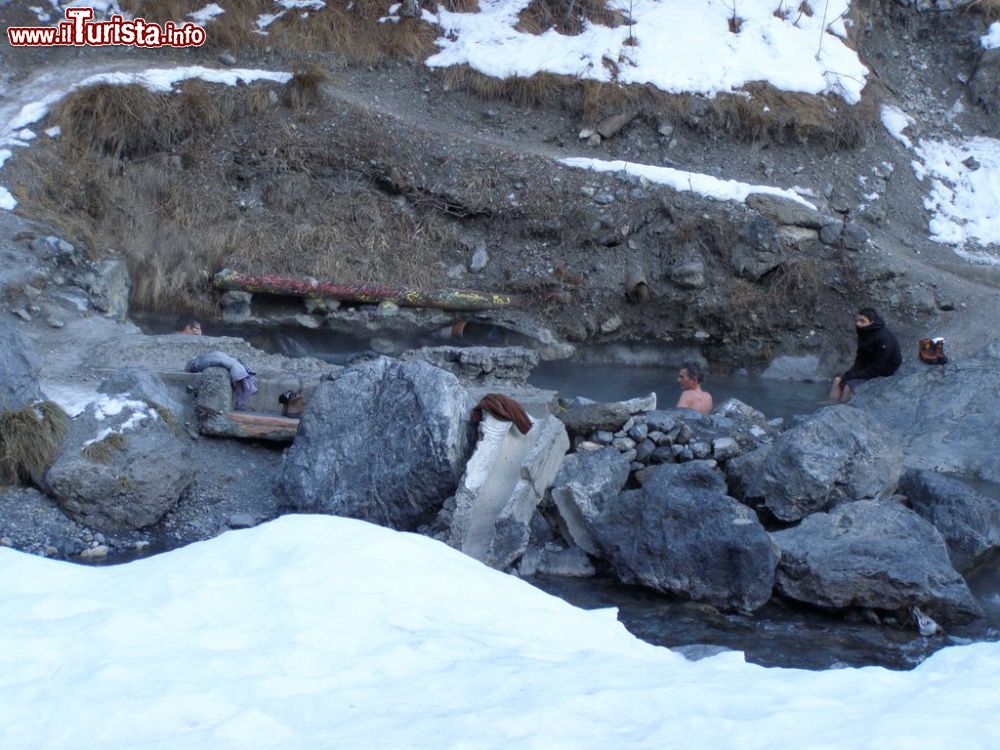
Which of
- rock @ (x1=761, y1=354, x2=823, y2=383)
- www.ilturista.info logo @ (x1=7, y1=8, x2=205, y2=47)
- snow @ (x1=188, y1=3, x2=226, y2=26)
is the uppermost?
snow @ (x1=188, y1=3, x2=226, y2=26)

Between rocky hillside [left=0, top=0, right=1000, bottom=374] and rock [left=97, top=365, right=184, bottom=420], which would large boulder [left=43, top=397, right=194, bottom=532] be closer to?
rock [left=97, top=365, right=184, bottom=420]

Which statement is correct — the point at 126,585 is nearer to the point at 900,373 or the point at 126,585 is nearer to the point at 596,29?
the point at 900,373

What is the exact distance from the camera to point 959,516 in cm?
808

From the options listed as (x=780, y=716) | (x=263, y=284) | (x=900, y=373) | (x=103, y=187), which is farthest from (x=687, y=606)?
(x=103, y=187)

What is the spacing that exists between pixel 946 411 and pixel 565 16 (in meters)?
9.80

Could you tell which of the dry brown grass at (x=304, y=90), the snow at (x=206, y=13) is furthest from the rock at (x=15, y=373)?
the snow at (x=206, y=13)

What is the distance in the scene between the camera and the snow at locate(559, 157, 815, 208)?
557 inches

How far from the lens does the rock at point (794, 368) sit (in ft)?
44.9

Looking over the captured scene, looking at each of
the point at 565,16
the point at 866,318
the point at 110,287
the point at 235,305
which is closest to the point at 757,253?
the point at 866,318

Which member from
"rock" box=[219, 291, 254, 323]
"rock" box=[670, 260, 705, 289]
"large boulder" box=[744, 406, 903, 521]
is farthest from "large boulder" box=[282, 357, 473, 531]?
"rock" box=[670, 260, 705, 289]

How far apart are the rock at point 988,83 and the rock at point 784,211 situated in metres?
5.25

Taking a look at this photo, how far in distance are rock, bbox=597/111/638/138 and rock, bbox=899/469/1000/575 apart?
27.3 ft

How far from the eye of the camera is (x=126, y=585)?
177 inches

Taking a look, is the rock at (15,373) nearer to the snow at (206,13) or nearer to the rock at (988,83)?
the snow at (206,13)
